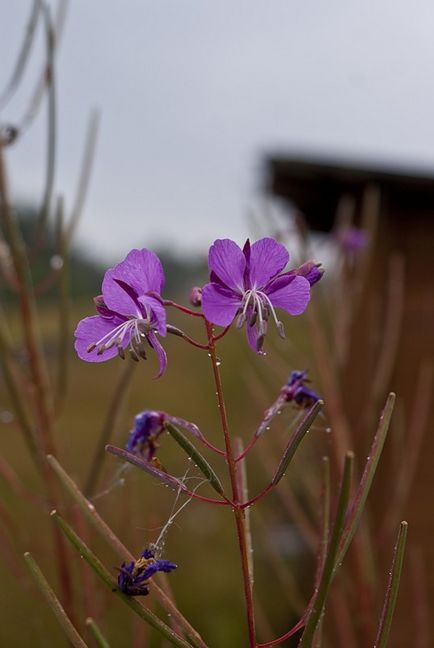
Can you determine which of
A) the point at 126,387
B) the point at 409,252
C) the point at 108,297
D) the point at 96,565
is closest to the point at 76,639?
the point at 96,565

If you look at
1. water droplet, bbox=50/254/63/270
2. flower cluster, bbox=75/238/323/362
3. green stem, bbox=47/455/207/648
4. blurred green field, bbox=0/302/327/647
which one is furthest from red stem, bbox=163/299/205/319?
blurred green field, bbox=0/302/327/647

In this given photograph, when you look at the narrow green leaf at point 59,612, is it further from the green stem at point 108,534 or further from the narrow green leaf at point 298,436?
the narrow green leaf at point 298,436

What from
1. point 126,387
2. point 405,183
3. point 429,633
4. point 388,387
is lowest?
point 429,633

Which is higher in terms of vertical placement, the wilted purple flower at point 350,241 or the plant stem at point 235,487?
the wilted purple flower at point 350,241

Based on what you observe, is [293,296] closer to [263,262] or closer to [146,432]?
[263,262]

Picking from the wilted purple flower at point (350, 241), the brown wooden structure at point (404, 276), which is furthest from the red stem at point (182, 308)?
the brown wooden structure at point (404, 276)

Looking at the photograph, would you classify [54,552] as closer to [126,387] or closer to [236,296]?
[126,387]

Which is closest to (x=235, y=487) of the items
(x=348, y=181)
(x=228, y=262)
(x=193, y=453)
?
(x=193, y=453)

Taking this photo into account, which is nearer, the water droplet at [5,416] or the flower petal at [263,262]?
the flower petal at [263,262]

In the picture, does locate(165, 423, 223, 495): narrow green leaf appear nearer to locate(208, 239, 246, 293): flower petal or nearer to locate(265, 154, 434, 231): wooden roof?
locate(208, 239, 246, 293): flower petal
